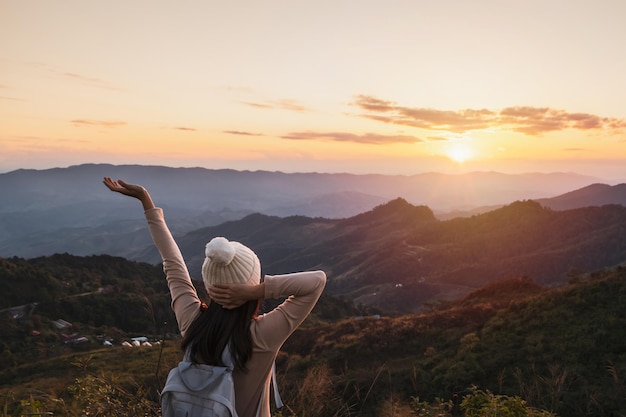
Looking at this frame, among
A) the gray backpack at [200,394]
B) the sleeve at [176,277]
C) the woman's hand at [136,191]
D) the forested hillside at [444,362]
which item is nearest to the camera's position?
the gray backpack at [200,394]

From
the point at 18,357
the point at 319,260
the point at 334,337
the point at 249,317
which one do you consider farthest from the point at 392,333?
the point at 319,260

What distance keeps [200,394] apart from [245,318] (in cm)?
43

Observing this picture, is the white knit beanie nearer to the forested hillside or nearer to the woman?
the woman

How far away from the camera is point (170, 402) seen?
2104 mm

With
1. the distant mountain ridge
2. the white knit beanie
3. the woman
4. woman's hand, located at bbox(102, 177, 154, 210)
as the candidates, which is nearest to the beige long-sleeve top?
the woman

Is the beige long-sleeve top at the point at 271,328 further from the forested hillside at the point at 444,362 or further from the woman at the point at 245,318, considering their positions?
the forested hillside at the point at 444,362

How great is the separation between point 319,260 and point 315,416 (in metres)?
195

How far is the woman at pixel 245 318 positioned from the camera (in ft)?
7.18

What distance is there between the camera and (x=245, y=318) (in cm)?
227

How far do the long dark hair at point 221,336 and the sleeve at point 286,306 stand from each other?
86 mm

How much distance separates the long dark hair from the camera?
7.16 ft

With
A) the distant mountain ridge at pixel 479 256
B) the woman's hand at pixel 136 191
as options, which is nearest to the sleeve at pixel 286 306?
the woman's hand at pixel 136 191

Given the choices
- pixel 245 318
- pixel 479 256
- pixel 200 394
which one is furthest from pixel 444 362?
pixel 479 256

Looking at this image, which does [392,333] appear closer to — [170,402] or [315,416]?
[315,416]
